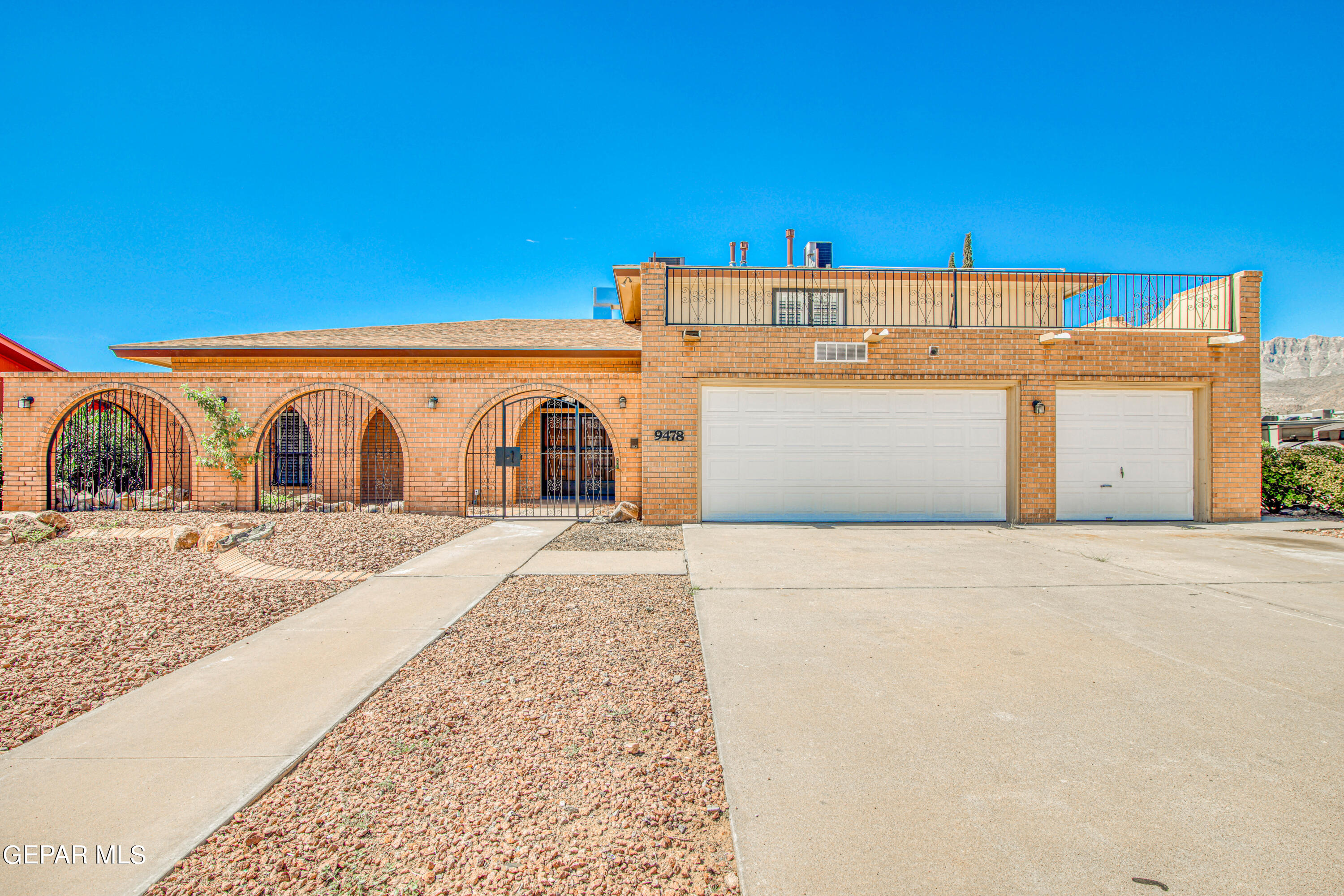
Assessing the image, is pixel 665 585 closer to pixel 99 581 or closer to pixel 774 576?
pixel 774 576

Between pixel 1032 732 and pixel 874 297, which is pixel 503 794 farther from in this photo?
pixel 874 297

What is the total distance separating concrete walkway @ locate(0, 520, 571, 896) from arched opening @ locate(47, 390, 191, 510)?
10318 mm

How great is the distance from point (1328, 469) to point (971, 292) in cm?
724

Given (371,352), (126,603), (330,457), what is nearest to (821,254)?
(371,352)

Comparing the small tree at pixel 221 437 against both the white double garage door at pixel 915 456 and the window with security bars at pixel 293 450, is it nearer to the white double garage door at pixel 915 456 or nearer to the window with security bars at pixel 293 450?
the window with security bars at pixel 293 450

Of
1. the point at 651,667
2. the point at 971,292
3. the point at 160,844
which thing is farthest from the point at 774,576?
the point at 971,292

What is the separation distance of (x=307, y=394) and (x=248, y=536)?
485cm

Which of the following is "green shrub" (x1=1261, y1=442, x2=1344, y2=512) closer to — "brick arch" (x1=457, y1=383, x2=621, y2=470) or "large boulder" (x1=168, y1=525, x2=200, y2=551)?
"brick arch" (x1=457, y1=383, x2=621, y2=470)

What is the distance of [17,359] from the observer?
18.0 metres

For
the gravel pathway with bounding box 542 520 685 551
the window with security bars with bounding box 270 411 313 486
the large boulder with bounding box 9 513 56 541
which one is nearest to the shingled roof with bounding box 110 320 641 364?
the window with security bars with bounding box 270 411 313 486

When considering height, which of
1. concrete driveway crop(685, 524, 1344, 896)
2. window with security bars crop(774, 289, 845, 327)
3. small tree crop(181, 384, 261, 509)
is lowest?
concrete driveway crop(685, 524, 1344, 896)

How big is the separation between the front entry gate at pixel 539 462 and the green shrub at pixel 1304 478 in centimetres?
1284

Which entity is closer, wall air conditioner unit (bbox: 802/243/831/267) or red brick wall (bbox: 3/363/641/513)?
red brick wall (bbox: 3/363/641/513)

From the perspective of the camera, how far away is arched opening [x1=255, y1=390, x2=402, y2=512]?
1170 centimetres
